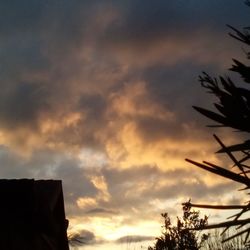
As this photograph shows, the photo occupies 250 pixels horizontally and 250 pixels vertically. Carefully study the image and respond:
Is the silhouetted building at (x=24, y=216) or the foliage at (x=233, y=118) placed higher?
the silhouetted building at (x=24, y=216)

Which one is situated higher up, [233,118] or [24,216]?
[24,216]

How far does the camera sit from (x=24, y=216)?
37.3 ft

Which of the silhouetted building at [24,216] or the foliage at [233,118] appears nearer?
the foliage at [233,118]

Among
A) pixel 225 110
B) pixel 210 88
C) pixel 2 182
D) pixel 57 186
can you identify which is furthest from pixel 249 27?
pixel 57 186

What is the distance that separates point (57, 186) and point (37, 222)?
2203 millimetres

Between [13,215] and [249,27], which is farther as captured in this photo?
[13,215]

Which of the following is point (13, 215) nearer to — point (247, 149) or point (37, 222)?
point (37, 222)

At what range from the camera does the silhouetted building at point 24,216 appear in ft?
35.2

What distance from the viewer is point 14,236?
440 inches

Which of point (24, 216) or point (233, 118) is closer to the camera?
point (233, 118)

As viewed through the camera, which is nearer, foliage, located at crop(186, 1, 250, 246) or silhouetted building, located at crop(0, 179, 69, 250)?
foliage, located at crop(186, 1, 250, 246)

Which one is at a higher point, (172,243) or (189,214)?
(189,214)

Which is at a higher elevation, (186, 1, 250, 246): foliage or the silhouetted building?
the silhouetted building

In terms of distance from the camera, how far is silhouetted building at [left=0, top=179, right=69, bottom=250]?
35.2ft
